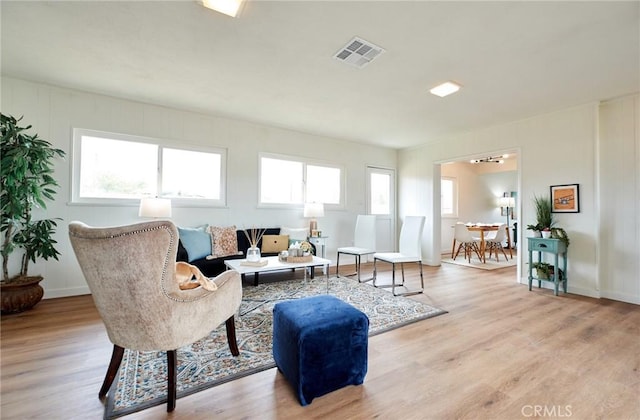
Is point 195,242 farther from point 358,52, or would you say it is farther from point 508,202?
point 508,202

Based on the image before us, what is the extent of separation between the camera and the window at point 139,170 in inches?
138

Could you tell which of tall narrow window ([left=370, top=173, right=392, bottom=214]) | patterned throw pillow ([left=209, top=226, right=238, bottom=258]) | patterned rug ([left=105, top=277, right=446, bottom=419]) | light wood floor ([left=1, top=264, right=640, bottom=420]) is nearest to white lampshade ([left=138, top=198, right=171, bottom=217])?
patterned throw pillow ([left=209, top=226, right=238, bottom=258])

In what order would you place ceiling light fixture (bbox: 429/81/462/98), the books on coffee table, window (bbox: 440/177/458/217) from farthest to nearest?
window (bbox: 440/177/458/217)
ceiling light fixture (bbox: 429/81/462/98)
the books on coffee table

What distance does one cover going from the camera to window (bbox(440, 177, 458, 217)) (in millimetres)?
7547

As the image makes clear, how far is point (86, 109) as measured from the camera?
3.48 metres

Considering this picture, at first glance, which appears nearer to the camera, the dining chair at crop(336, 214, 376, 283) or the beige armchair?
the beige armchair

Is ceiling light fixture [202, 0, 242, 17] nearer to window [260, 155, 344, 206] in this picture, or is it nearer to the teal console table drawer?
window [260, 155, 344, 206]

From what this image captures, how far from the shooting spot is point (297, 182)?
516cm

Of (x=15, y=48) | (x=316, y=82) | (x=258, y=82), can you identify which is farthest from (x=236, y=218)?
(x=15, y=48)

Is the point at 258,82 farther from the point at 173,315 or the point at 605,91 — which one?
the point at 605,91

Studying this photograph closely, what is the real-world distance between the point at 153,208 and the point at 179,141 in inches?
47.6

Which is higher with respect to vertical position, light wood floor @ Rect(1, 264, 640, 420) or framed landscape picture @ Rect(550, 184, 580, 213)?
framed landscape picture @ Rect(550, 184, 580, 213)

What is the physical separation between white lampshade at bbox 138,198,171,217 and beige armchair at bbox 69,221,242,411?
2.17m

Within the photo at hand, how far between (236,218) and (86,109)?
239cm
